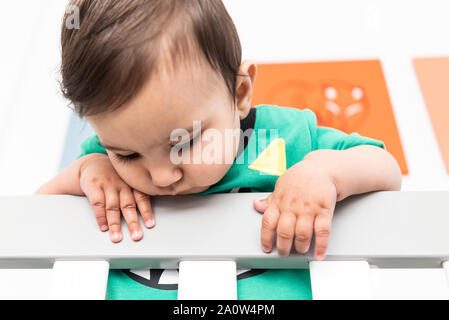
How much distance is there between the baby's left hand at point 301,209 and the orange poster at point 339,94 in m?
0.53

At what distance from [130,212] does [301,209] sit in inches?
6.7

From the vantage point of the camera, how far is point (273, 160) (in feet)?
1.93

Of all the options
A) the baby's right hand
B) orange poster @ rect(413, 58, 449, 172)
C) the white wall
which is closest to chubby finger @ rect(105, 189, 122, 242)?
the baby's right hand

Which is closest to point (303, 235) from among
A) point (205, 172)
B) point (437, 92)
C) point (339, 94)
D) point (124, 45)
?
point (205, 172)

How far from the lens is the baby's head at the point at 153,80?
355mm

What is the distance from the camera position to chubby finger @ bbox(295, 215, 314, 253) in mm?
352

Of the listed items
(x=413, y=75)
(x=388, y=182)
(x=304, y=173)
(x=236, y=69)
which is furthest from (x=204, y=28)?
(x=413, y=75)

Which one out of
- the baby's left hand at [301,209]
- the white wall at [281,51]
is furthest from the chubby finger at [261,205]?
the white wall at [281,51]

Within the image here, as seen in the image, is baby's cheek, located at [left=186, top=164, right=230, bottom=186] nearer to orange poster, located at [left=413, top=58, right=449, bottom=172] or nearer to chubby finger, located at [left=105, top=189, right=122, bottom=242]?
chubby finger, located at [left=105, top=189, right=122, bottom=242]

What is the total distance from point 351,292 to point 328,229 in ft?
0.20

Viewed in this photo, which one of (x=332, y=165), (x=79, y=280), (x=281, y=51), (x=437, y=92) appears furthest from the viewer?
(x=281, y=51)

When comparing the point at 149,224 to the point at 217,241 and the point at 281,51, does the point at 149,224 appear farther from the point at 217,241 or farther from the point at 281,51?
the point at 281,51

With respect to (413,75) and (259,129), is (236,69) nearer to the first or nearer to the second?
(259,129)

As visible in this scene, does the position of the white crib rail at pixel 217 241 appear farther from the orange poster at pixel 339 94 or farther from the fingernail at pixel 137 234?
the orange poster at pixel 339 94
